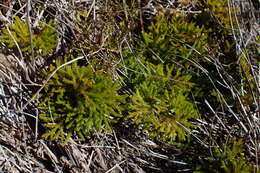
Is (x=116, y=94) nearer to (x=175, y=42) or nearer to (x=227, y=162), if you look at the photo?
(x=175, y=42)

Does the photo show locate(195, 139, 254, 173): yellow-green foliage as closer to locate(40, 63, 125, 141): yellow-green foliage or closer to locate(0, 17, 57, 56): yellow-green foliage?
locate(40, 63, 125, 141): yellow-green foliage

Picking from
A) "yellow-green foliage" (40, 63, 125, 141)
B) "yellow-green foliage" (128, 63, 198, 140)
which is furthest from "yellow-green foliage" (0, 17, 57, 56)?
"yellow-green foliage" (128, 63, 198, 140)

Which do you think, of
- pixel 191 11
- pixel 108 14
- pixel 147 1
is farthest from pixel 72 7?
pixel 191 11

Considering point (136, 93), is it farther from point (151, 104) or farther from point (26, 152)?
point (26, 152)

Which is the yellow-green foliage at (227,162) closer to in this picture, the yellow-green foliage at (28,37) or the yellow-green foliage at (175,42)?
the yellow-green foliage at (175,42)

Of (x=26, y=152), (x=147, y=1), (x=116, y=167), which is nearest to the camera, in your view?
(x=26, y=152)

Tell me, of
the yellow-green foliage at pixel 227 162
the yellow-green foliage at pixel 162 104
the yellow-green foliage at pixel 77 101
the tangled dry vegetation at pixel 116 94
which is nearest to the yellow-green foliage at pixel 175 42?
the tangled dry vegetation at pixel 116 94

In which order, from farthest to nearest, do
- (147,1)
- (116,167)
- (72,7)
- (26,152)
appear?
(147,1) < (72,7) < (116,167) < (26,152)

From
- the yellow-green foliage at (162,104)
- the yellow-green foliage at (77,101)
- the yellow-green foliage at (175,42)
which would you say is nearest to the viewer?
the yellow-green foliage at (77,101)
